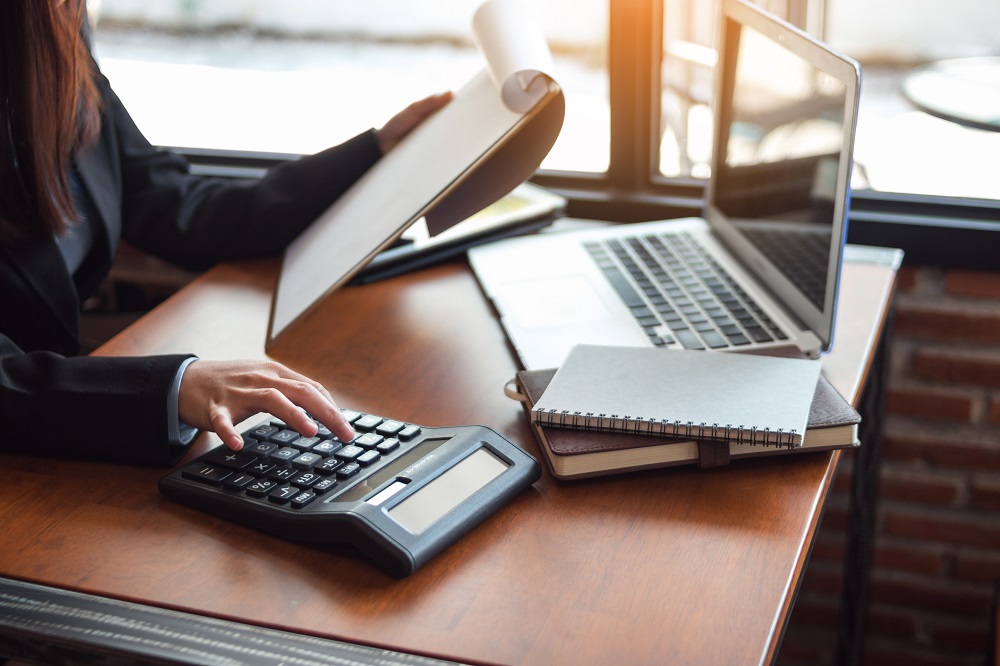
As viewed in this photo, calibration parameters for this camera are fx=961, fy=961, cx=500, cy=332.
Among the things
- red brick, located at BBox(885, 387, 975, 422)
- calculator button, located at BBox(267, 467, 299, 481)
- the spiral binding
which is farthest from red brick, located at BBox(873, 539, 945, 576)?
calculator button, located at BBox(267, 467, 299, 481)

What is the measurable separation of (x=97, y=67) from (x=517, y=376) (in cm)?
73

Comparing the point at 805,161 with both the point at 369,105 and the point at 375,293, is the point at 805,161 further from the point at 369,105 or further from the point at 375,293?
the point at 369,105

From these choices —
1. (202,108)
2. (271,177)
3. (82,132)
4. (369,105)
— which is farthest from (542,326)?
(202,108)

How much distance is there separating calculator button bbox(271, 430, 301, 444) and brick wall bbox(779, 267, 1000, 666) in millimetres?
981

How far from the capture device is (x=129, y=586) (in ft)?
2.22

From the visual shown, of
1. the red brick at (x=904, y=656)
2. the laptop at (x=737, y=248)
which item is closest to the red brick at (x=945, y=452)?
the red brick at (x=904, y=656)

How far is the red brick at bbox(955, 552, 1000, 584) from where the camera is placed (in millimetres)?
1513

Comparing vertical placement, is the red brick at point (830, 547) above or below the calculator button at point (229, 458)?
below

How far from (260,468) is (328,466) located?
60 millimetres

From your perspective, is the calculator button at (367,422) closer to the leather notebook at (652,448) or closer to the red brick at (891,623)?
the leather notebook at (652,448)

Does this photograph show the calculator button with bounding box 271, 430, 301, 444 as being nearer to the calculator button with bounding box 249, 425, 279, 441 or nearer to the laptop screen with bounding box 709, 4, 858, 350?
the calculator button with bounding box 249, 425, 279, 441

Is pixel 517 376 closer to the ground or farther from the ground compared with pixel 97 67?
closer to the ground

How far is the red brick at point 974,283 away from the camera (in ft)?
4.46

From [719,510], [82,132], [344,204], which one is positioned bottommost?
[719,510]
